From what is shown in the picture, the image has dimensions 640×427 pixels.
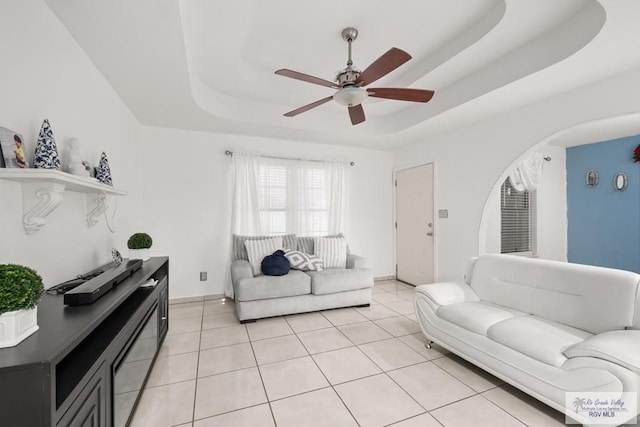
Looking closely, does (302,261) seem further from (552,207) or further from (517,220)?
(552,207)

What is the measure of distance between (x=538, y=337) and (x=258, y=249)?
2938 mm

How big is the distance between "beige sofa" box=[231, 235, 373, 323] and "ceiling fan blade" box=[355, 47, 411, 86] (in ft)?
7.51

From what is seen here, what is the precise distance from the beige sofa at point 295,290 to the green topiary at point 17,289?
229 cm

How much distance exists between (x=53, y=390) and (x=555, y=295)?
2903mm

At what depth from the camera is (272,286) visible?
10.8ft

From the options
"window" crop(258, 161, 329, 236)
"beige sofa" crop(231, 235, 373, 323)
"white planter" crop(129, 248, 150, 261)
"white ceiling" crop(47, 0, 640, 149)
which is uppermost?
"white ceiling" crop(47, 0, 640, 149)

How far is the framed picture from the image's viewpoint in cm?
127

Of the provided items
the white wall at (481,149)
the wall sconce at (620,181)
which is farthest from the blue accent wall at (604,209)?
the white wall at (481,149)

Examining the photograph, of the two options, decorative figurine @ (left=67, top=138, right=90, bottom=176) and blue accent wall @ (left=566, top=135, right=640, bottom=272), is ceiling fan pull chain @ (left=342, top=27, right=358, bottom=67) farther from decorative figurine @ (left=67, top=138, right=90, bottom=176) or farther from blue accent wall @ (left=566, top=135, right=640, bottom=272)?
blue accent wall @ (left=566, top=135, right=640, bottom=272)

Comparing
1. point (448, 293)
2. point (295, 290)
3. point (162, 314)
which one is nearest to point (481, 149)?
point (448, 293)

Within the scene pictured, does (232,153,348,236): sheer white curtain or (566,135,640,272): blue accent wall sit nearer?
(232,153,348,236): sheer white curtain

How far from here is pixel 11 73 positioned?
1355 mm

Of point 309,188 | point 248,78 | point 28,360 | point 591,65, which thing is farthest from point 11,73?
point 591,65

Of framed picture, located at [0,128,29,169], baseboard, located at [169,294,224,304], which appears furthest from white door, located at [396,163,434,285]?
framed picture, located at [0,128,29,169]
